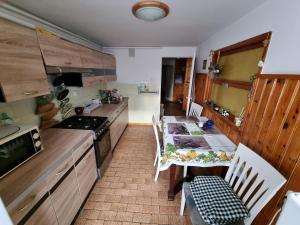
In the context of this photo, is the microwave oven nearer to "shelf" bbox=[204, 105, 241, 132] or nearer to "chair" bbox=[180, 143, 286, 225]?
"chair" bbox=[180, 143, 286, 225]

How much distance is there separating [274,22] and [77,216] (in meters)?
Result: 2.82

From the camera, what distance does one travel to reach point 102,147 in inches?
80.5

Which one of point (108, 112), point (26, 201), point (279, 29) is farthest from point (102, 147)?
point (279, 29)

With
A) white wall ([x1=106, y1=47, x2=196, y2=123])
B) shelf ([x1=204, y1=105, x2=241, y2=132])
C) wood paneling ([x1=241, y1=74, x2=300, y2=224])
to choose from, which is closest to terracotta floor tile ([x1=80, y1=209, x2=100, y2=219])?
wood paneling ([x1=241, y1=74, x2=300, y2=224])

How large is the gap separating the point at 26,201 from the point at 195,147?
1520 millimetres

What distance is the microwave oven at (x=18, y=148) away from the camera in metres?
0.96

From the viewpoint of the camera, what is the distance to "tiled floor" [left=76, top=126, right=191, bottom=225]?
4.98ft

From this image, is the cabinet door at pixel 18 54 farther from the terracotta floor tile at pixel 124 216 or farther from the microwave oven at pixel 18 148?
the terracotta floor tile at pixel 124 216

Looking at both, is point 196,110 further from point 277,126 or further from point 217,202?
point 217,202

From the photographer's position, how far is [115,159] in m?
2.55

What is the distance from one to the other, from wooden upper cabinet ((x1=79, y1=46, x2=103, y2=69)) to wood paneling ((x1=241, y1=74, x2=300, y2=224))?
2308mm

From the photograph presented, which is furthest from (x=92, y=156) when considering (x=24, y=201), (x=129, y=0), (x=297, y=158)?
(x=297, y=158)

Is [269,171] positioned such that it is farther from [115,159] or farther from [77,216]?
[115,159]

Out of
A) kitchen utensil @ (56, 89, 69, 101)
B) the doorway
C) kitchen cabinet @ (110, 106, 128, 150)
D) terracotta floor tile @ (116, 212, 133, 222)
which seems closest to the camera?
terracotta floor tile @ (116, 212, 133, 222)
